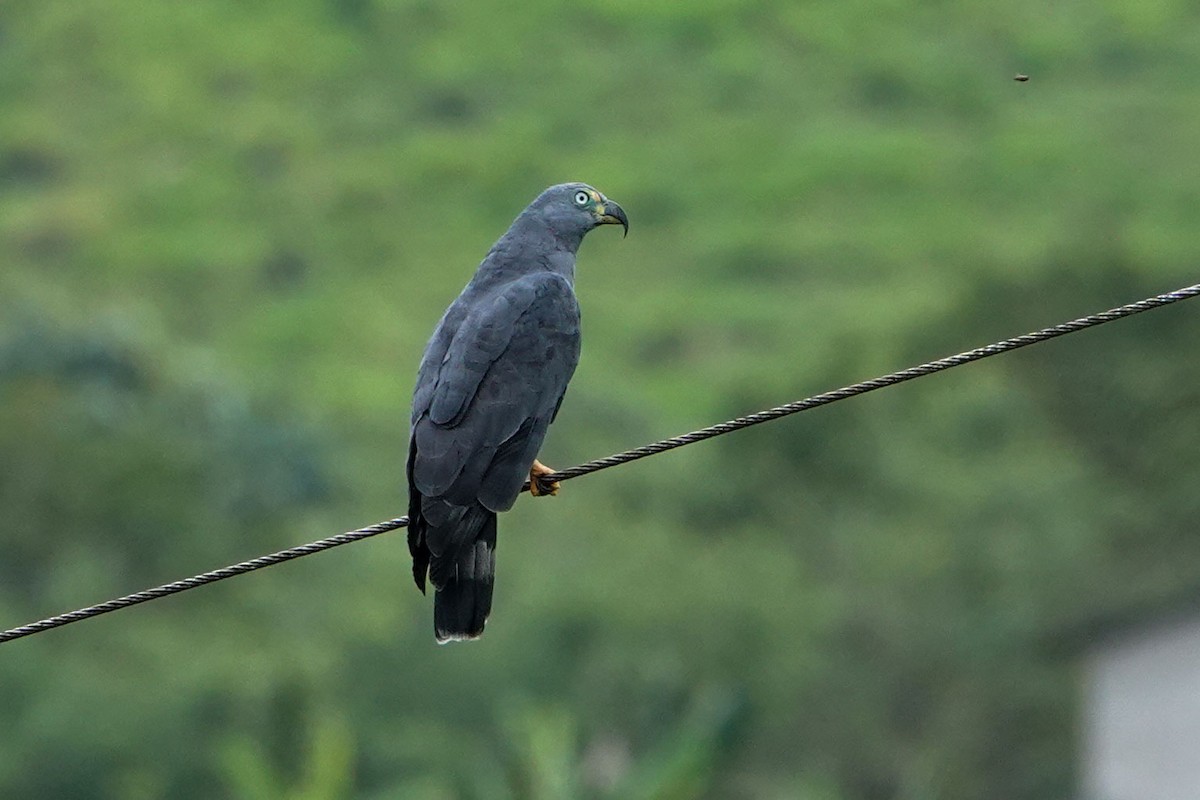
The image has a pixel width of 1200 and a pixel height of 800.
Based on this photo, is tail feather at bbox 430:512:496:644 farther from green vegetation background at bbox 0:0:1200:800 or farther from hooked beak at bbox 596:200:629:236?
green vegetation background at bbox 0:0:1200:800

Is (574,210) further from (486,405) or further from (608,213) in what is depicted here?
(486,405)

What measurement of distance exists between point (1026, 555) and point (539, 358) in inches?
1461

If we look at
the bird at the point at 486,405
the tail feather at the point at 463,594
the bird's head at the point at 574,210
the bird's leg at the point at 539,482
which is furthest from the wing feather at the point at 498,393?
the bird's head at the point at 574,210

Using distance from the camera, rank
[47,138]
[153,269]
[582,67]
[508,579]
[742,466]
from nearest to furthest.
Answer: [508,579] → [742,466] → [153,269] → [47,138] → [582,67]

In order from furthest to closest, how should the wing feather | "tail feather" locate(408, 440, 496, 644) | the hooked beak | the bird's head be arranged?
1. the hooked beak
2. the bird's head
3. the wing feather
4. "tail feather" locate(408, 440, 496, 644)

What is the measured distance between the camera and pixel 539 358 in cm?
932

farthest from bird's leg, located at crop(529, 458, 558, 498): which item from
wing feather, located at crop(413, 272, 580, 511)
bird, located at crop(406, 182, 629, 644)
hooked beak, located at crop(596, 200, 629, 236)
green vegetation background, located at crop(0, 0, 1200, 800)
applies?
green vegetation background, located at crop(0, 0, 1200, 800)

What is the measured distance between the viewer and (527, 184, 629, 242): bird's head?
10344 mm

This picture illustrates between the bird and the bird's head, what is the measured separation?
0.01 m

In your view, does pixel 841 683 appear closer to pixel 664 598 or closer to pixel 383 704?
pixel 664 598

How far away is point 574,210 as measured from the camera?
10.4m

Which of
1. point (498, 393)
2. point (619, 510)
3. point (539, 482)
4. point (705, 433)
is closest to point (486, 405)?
point (498, 393)

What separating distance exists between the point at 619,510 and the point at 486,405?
45231 mm

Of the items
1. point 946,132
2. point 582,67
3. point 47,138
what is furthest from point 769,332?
point 47,138
